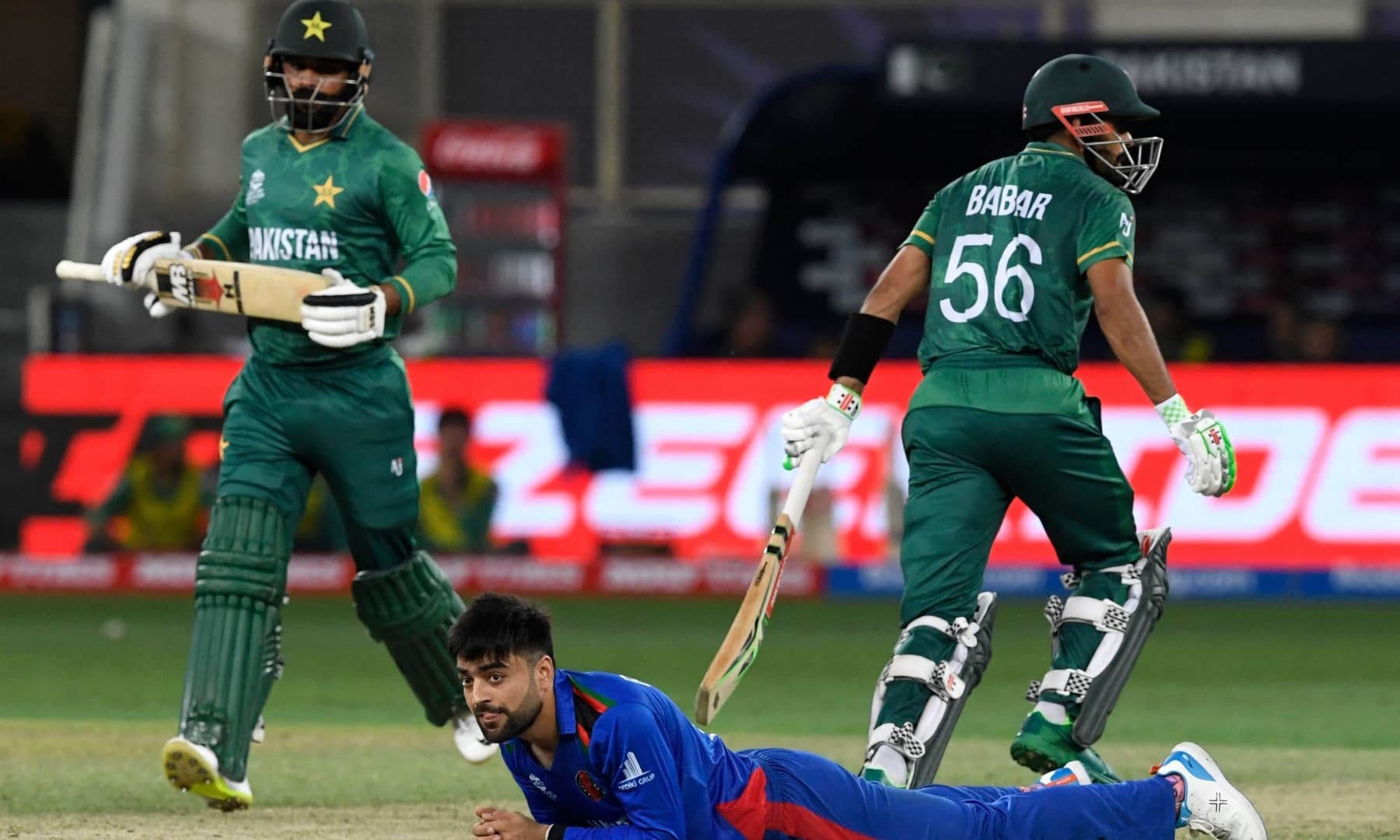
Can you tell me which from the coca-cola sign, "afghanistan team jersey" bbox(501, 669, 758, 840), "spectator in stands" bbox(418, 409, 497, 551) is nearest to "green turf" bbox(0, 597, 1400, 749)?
"spectator in stands" bbox(418, 409, 497, 551)

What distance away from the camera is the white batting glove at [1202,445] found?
20.8 feet

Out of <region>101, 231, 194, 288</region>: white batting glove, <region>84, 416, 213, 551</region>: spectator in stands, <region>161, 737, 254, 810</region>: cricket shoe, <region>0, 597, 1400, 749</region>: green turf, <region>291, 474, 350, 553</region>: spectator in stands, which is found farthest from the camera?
<region>291, 474, 350, 553</region>: spectator in stands

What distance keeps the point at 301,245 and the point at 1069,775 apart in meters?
2.73

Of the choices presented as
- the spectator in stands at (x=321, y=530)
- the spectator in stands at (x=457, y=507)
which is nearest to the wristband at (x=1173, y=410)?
the spectator in stands at (x=457, y=507)

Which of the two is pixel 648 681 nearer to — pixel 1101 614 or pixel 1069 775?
pixel 1101 614

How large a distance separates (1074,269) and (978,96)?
34.2 feet

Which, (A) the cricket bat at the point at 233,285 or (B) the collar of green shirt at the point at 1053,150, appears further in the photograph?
(A) the cricket bat at the point at 233,285

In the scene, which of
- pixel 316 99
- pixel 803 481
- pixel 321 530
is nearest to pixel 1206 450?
pixel 803 481

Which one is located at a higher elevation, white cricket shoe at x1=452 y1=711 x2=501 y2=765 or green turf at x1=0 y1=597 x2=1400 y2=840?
white cricket shoe at x1=452 y1=711 x2=501 y2=765

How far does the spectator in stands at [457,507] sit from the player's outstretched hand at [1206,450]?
27.4 feet

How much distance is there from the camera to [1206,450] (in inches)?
250

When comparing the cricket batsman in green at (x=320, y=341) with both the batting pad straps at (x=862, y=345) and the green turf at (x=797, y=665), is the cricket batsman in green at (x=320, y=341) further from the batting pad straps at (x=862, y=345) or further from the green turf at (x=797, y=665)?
the green turf at (x=797, y=665)

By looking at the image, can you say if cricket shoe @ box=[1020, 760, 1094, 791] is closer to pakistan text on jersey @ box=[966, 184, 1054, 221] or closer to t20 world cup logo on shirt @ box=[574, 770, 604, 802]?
t20 world cup logo on shirt @ box=[574, 770, 604, 802]

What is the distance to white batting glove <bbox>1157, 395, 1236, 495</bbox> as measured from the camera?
6.35m
